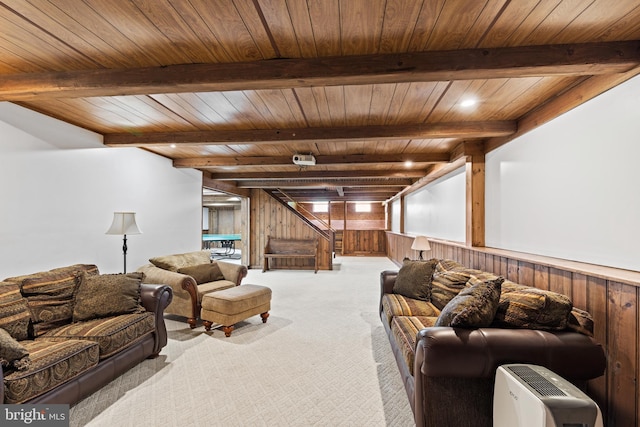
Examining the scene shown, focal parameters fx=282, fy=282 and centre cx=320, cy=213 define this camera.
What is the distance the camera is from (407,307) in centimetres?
274

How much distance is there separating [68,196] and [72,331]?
155 cm

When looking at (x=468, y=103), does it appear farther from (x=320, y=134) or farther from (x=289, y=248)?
(x=289, y=248)

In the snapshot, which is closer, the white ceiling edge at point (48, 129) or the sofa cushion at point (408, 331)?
the sofa cushion at point (408, 331)

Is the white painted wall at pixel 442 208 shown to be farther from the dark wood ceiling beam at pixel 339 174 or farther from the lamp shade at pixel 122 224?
the lamp shade at pixel 122 224

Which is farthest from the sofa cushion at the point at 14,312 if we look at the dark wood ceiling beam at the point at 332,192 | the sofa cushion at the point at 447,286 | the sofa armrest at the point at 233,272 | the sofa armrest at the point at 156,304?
the dark wood ceiling beam at the point at 332,192

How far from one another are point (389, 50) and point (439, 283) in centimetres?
221

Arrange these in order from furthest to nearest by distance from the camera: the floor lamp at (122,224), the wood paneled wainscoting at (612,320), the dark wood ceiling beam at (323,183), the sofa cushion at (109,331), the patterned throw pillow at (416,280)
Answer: the dark wood ceiling beam at (323,183)
the floor lamp at (122,224)
the patterned throw pillow at (416,280)
the sofa cushion at (109,331)
the wood paneled wainscoting at (612,320)

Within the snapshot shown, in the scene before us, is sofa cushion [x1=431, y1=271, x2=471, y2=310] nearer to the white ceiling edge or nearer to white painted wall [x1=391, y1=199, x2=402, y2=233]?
the white ceiling edge

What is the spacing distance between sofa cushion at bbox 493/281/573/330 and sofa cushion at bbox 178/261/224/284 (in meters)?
3.54

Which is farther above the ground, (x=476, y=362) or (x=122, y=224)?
(x=122, y=224)

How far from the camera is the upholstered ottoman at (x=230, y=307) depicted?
3207 mm

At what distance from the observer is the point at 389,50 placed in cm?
179

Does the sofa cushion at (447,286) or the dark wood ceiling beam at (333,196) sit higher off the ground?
the dark wood ceiling beam at (333,196)

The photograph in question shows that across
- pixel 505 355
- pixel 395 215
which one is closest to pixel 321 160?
pixel 505 355
